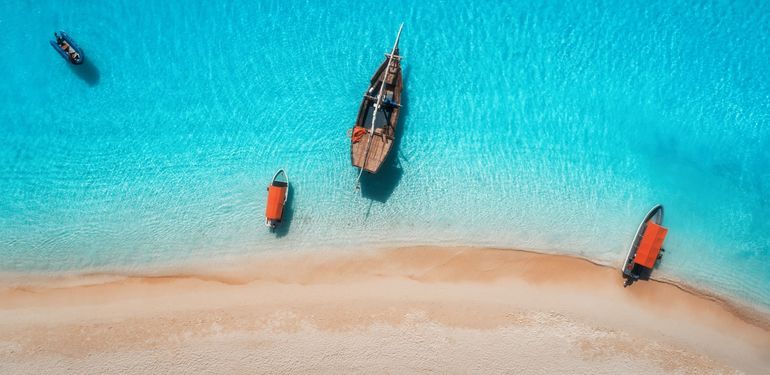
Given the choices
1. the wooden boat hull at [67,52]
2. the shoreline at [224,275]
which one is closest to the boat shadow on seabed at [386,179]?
the shoreline at [224,275]

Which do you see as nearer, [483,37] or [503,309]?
[503,309]

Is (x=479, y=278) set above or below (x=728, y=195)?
below

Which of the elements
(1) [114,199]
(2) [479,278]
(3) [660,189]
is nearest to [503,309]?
(2) [479,278]

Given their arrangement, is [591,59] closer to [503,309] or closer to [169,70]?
[503,309]

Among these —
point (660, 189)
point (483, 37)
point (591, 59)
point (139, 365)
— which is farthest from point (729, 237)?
point (139, 365)

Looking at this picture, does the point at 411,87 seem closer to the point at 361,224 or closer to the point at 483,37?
the point at 483,37

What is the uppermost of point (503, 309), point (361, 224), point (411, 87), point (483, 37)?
point (483, 37)

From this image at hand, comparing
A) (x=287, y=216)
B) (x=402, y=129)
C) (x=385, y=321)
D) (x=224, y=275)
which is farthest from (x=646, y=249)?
(x=224, y=275)
